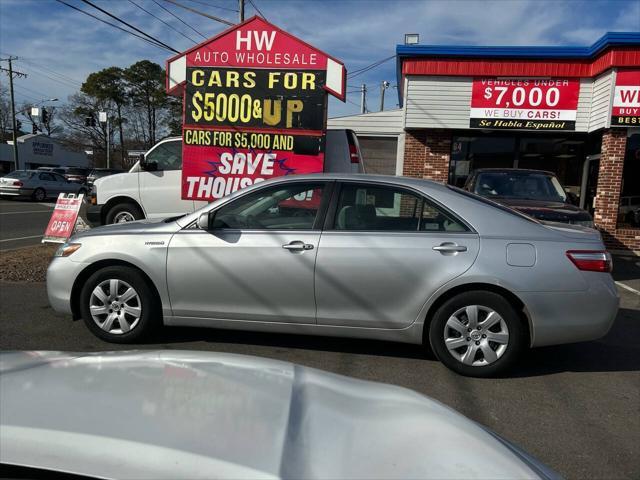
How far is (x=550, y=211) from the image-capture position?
741 cm

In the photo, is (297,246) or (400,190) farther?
(400,190)

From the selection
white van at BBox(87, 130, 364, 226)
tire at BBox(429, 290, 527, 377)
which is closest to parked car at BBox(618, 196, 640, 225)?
white van at BBox(87, 130, 364, 226)

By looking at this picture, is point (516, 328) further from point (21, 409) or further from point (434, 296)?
point (21, 409)

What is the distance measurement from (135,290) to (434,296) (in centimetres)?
256

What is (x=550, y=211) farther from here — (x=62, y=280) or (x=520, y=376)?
(x=62, y=280)

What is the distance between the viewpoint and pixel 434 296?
4.09 meters

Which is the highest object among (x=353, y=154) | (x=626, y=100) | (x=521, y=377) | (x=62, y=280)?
(x=626, y=100)

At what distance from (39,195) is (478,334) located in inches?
1020

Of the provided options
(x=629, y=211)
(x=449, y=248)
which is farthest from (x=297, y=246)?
(x=629, y=211)

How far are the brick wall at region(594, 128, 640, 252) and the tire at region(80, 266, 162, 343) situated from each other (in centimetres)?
1058

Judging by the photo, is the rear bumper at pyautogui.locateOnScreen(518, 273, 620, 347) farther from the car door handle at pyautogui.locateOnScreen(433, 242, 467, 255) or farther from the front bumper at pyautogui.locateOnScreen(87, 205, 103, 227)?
the front bumper at pyautogui.locateOnScreen(87, 205, 103, 227)

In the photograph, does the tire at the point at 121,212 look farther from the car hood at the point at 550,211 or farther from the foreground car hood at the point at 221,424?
the foreground car hood at the point at 221,424

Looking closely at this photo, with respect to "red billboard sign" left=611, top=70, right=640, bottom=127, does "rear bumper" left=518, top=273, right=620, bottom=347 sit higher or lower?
lower

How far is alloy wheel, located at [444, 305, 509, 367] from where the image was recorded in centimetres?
406
